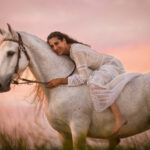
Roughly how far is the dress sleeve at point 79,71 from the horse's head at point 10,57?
86cm

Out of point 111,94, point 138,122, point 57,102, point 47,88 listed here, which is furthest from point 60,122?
point 138,122

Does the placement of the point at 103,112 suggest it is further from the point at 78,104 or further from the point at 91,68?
the point at 91,68

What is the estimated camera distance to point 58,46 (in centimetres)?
517

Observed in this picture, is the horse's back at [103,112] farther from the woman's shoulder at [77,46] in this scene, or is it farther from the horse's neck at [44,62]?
the woman's shoulder at [77,46]

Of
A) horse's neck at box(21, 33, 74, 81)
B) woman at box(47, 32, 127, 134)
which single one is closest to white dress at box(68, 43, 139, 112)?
woman at box(47, 32, 127, 134)

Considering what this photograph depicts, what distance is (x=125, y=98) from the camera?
4.78m

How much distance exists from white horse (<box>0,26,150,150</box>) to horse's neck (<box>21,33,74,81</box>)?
6cm

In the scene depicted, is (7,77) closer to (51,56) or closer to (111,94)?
(51,56)

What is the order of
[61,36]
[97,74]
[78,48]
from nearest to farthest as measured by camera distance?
1. [97,74]
2. [78,48]
3. [61,36]

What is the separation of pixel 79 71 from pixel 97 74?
0.32 m

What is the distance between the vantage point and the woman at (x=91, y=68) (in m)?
4.72

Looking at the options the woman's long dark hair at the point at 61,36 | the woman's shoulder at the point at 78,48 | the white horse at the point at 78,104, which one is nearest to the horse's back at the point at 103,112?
the white horse at the point at 78,104

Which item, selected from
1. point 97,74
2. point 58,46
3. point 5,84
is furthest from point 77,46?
point 5,84

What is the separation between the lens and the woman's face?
17.0 feet
